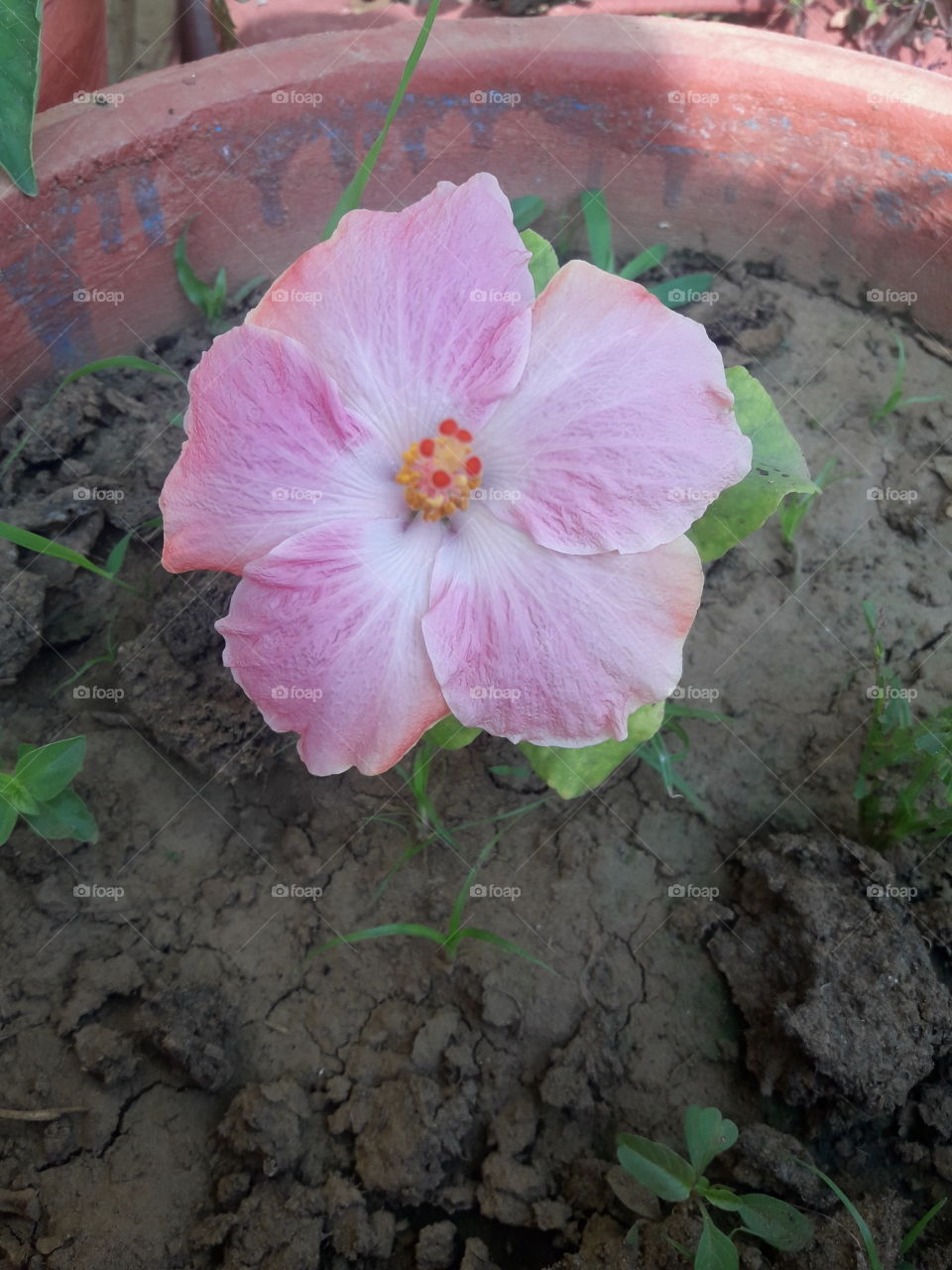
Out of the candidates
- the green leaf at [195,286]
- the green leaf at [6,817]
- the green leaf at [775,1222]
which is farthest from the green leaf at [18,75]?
the green leaf at [775,1222]

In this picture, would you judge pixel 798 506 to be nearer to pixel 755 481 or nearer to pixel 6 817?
pixel 755 481

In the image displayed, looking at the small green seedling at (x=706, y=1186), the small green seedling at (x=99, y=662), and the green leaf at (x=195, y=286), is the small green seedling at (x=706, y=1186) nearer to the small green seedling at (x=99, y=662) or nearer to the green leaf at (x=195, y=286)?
the small green seedling at (x=99, y=662)

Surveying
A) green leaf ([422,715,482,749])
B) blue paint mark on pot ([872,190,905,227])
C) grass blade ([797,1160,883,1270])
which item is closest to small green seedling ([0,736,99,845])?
green leaf ([422,715,482,749])

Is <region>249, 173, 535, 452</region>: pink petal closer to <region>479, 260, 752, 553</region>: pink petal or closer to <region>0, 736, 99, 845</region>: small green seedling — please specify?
<region>479, 260, 752, 553</region>: pink petal

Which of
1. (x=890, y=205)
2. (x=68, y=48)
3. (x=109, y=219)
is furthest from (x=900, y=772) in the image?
(x=68, y=48)

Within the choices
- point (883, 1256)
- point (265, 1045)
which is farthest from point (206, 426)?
point (883, 1256)
